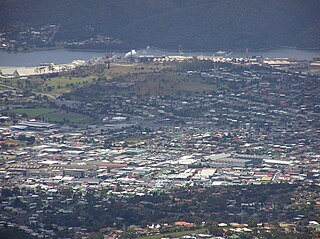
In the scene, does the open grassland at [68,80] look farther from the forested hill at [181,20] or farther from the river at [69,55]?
the forested hill at [181,20]

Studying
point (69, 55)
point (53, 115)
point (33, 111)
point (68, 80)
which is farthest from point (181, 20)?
point (53, 115)

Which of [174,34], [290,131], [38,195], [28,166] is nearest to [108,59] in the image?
[174,34]

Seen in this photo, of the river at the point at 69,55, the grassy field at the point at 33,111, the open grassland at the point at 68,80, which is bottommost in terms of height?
the river at the point at 69,55

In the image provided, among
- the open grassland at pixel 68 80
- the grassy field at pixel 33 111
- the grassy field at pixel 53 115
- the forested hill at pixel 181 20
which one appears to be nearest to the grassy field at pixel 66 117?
the grassy field at pixel 53 115

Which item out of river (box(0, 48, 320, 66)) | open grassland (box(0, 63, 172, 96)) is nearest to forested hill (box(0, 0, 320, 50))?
river (box(0, 48, 320, 66))

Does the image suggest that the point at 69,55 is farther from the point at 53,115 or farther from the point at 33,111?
the point at 53,115

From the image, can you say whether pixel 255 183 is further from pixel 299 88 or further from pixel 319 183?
pixel 299 88
